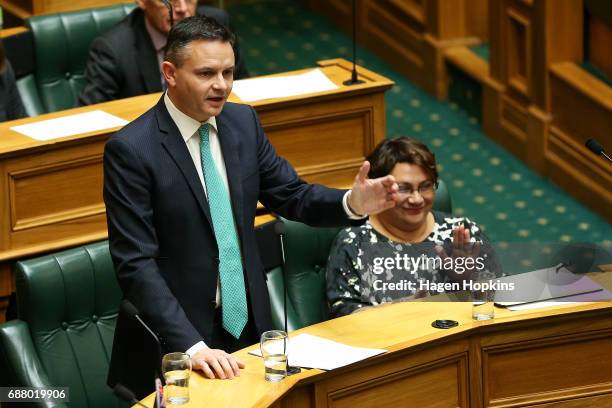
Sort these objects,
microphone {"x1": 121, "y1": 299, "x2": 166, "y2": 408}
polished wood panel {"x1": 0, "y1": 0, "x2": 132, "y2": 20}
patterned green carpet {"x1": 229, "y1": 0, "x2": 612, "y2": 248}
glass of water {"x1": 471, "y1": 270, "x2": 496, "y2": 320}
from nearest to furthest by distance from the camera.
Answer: microphone {"x1": 121, "y1": 299, "x2": 166, "y2": 408} < glass of water {"x1": 471, "y1": 270, "x2": 496, "y2": 320} < patterned green carpet {"x1": 229, "y1": 0, "x2": 612, "y2": 248} < polished wood panel {"x1": 0, "y1": 0, "x2": 132, "y2": 20}

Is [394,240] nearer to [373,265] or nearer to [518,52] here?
[373,265]

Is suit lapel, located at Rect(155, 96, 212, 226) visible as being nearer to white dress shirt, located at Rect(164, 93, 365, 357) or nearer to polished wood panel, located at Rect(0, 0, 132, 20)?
white dress shirt, located at Rect(164, 93, 365, 357)

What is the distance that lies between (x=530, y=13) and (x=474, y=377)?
10.6 ft

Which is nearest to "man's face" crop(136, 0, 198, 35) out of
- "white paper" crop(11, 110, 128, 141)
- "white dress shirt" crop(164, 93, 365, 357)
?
"white paper" crop(11, 110, 128, 141)

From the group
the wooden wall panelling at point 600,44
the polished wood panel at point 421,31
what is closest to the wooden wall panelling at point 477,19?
the polished wood panel at point 421,31

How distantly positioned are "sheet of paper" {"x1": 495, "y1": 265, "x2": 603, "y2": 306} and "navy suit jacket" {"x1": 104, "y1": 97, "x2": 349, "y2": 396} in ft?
1.83

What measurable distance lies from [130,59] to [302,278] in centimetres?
133

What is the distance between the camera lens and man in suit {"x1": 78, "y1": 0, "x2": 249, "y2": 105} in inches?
205

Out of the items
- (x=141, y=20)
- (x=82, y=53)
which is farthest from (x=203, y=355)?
(x=82, y=53)

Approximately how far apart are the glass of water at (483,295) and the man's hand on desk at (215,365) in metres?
0.72

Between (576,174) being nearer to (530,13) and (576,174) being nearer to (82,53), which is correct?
(530,13)

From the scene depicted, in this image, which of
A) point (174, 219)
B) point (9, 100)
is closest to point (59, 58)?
point (9, 100)

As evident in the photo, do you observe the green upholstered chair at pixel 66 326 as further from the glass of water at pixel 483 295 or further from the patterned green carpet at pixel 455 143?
the patterned green carpet at pixel 455 143

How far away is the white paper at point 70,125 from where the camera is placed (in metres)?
4.56
